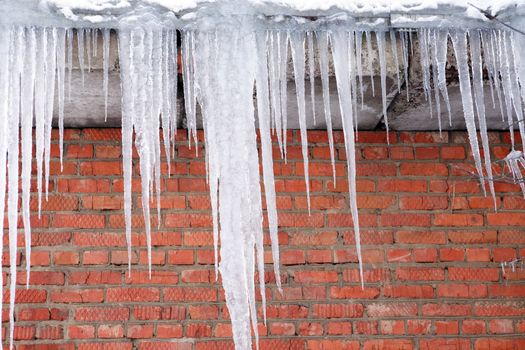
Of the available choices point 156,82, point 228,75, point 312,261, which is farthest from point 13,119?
point 312,261

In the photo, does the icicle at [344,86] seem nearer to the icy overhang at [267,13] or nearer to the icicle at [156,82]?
the icy overhang at [267,13]

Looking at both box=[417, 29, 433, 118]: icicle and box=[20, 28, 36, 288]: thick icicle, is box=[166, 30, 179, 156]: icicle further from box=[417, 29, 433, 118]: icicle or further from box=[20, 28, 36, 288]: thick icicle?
box=[417, 29, 433, 118]: icicle

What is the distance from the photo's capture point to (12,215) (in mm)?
2414

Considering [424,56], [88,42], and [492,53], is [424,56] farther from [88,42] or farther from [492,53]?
[88,42]

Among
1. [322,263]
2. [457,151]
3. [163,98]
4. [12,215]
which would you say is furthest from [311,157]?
[12,215]

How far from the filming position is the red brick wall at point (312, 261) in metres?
2.94

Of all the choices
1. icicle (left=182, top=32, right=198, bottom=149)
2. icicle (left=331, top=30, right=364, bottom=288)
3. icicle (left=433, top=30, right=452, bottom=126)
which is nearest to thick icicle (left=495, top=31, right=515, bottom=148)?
icicle (left=433, top=30, right=452, bottom=126)

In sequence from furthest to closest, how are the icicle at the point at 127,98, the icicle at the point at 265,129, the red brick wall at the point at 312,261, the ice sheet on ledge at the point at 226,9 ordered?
the red brick wall at the point at 312,261
the icicle at the point at 265,129
the icicle at the point at 127,98
the ice sheet on ledge at the point at 226,9

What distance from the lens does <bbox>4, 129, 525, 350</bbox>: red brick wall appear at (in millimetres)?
2938

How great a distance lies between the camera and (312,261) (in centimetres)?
305

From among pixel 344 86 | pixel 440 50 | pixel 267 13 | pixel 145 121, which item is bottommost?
pixel 145 121

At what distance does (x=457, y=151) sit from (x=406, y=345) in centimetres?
98

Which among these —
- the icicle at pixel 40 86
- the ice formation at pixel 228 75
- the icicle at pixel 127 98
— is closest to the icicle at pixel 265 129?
the ice formation at pixel 228 75

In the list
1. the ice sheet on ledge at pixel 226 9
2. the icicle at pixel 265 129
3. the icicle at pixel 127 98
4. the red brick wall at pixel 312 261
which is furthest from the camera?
the red brick wall at pixel 312 261
